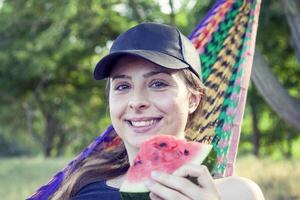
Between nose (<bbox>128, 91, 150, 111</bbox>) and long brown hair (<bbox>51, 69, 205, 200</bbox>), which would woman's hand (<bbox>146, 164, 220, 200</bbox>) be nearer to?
nose (<bbox>128, 91, 150, 111</bbox>)

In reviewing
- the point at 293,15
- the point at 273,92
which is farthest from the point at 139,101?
the point at 293,15

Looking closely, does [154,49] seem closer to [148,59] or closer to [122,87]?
[148,59]

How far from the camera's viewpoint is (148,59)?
1.97 meters

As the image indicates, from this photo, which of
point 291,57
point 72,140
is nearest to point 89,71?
point 291,57

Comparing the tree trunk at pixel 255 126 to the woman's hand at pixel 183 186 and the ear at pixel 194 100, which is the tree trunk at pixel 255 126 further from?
the woman's hand at pixel 183 186

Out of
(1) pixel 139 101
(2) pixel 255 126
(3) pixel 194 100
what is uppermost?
(1) pixel 139 101

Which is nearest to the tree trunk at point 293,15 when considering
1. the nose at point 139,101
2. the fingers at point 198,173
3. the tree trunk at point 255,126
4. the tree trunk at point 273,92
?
the tree trunk at point 273,92

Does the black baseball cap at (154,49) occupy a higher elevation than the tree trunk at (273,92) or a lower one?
higher

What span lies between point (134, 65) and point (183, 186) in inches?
25.3

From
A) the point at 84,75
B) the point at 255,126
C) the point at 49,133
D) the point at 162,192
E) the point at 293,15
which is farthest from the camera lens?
the point at 49,133

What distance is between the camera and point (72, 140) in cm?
2945

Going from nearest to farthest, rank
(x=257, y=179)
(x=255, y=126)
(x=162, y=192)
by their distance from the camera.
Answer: (x=162, y=192) < (x=257, y=179) < (x=255, y=126)

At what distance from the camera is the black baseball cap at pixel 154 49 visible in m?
2.00

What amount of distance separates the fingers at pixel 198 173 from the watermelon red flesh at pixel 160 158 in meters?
0.05
